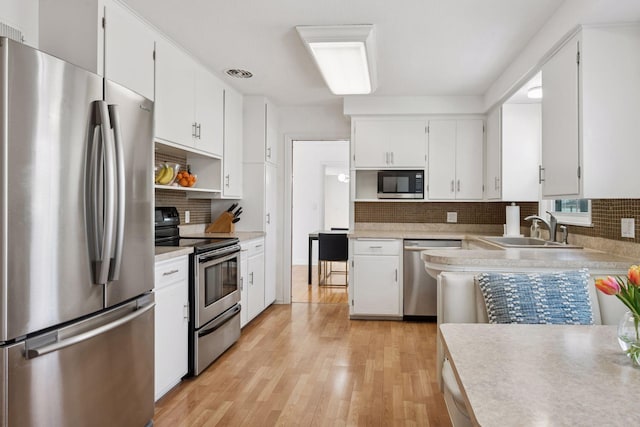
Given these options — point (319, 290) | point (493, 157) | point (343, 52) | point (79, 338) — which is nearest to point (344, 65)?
point (343, 52)

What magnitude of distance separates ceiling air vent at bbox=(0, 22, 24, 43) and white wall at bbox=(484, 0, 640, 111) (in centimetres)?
272

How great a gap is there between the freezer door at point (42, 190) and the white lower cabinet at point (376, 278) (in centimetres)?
301

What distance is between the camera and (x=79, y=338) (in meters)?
1.69

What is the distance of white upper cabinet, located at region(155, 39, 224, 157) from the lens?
296 centimetres

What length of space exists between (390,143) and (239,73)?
1753 millimetres

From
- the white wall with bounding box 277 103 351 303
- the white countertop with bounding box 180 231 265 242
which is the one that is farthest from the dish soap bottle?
the white countertop with bounding box 180 231 265 242

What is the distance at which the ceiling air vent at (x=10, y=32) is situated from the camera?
1.98 meters

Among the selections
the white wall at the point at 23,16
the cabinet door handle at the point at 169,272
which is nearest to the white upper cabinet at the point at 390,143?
the cabinet door handle at the point at 169,272

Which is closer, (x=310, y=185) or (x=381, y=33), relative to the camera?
(x=381, y=33)

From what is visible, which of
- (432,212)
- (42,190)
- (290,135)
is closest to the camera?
(42,190)

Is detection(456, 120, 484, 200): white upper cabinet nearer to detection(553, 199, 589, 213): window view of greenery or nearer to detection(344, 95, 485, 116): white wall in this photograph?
detection(344, 95, 485, 116): white wall

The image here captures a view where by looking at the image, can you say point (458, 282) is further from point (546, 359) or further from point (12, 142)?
point (12, 142)

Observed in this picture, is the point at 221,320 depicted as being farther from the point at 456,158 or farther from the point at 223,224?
the point at 456,158

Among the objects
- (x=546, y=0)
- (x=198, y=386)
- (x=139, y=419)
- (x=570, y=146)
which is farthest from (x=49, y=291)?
(x=546, y=0)
